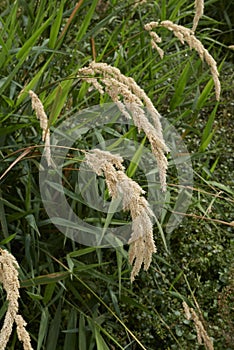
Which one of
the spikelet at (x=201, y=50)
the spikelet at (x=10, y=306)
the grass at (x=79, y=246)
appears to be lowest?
the grass at (x=79, y=246)

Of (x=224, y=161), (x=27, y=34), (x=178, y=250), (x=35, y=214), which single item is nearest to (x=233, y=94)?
(x=224, y=161)

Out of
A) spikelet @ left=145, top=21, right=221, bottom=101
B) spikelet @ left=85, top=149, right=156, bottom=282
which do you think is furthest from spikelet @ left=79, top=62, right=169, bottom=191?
spikelet @ left=145, top=21, right=221, bottom=101

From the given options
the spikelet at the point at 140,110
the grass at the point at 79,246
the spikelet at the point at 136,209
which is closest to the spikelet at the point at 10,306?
the spikelet at the point at 136,209

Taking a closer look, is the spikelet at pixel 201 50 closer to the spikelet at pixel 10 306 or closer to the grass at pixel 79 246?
the grass at pixel 79 246

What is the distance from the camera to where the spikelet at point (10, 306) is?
0.93m

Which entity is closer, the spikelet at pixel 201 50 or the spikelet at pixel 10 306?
the spikelet at pixel 10 306

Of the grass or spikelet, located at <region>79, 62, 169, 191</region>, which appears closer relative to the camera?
spikelet, located at <region>79, 62, 169, 191</region>

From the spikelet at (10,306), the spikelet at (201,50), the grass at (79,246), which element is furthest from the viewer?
the grass at (79,246)

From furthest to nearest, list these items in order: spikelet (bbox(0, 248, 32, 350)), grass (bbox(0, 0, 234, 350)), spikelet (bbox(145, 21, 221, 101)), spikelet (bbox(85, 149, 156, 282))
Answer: grass (bbox(0, 0, 234, 350)) → spikelet (bbox(145, 21, 221, 101)) → spikelet (bbox(85, 149, 156, 282)) → spikelet (bbox(0, 248, 32, 350))

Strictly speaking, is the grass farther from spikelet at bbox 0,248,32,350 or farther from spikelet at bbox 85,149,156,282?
spikelet at bbox 0,248,32,350

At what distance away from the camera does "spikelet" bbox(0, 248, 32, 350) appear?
3.04 feet

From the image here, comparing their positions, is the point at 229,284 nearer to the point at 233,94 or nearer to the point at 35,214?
the point at 35,214

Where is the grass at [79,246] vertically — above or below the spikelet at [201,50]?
below

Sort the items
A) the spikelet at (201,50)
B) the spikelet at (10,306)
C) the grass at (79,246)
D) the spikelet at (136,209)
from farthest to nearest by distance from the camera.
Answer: the grass at (79,246) → the spikelet at (201,50) → the spikelet at (136,209) → the spikelet at (10,306)
